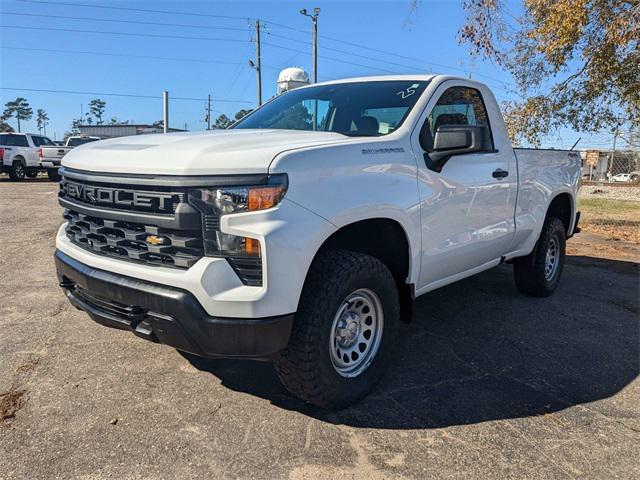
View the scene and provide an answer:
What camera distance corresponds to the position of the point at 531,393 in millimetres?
3328

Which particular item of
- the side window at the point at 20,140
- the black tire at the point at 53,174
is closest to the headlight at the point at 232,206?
the black tire at the point at 53,174

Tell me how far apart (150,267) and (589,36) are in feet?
31.2

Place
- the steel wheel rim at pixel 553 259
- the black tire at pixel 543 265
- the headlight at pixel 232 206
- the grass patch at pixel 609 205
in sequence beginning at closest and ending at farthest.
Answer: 1. the headlight at pixel 232 206
2. the black tire at pixel 543 265
3. the steel wheel rim at pixel 553 259
4. the grass patch at pixel 609 205

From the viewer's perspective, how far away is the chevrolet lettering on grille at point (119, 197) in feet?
8.45

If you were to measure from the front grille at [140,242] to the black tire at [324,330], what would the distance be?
2.07ft

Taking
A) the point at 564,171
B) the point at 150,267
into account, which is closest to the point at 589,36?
the point at 564,171

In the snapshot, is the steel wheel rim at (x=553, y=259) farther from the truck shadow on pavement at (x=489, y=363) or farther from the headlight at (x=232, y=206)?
the headlight at (x=232, y=206)

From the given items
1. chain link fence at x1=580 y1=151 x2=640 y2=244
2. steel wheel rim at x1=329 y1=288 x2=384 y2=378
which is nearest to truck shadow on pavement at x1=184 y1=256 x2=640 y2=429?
steel wheel rim at x1=329 y1=288 x2=384 y2=378

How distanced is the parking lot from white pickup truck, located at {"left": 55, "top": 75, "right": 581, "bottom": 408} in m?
0.32

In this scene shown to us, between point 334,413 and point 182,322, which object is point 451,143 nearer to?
point 334,413

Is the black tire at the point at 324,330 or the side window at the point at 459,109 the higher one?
the side window at the point at 459,109

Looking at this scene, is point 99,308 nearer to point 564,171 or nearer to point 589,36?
point 564,171

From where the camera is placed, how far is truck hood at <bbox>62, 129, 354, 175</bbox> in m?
2.49

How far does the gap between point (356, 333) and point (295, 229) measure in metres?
0.94
